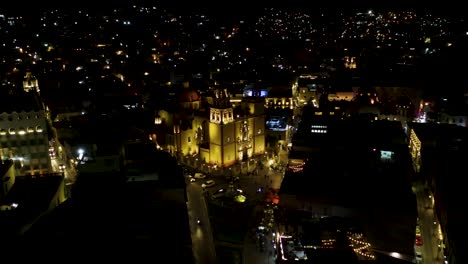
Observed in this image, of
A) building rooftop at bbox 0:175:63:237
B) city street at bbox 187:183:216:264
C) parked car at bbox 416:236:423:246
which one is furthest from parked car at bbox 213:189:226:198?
parked car at bbox 416:236:423:246

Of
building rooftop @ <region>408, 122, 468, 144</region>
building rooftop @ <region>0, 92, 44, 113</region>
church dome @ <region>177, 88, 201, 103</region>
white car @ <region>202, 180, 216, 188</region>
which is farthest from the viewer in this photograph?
church dome @ <region>177, 88, 201, 103</region>

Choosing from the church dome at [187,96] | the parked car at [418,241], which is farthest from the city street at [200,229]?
the parked car at [418,241]

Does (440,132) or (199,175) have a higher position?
(440,132)

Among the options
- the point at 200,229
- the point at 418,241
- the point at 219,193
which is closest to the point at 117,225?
the point at 200,229

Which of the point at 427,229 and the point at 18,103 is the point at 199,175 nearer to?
the point at 18,103

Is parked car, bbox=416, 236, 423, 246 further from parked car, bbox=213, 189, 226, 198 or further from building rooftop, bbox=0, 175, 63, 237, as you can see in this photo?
building rooftop, bbox=0, 175, 63, 237

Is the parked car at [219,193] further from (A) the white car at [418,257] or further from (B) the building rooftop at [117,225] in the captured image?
(A) the white car at [418,257]

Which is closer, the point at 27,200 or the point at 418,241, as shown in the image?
the point at 27,200
